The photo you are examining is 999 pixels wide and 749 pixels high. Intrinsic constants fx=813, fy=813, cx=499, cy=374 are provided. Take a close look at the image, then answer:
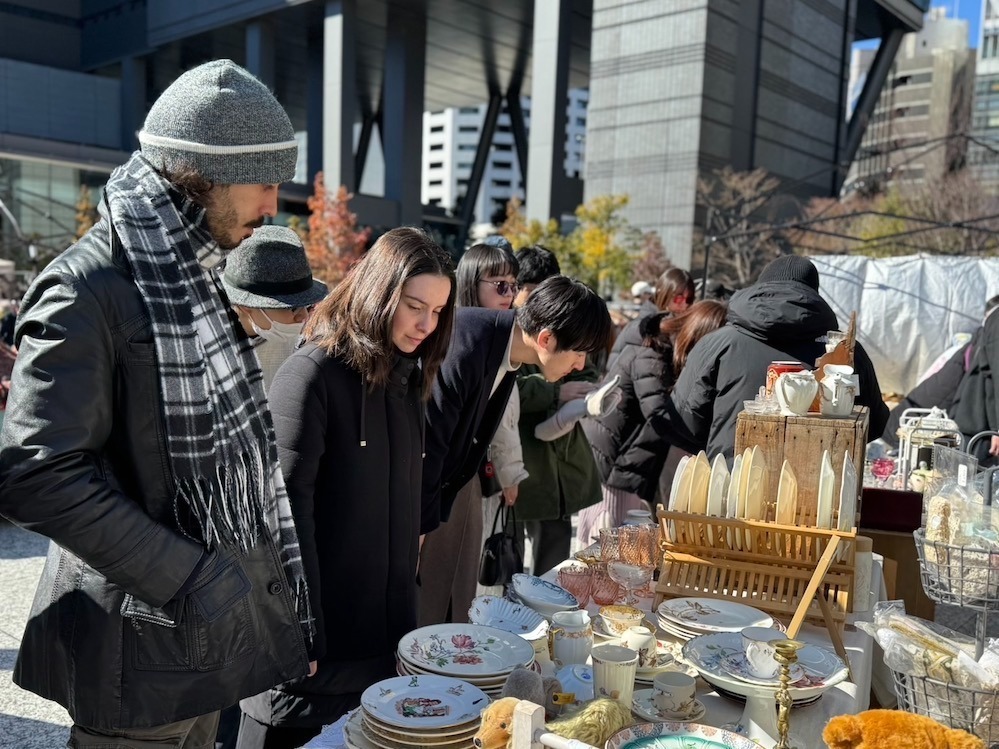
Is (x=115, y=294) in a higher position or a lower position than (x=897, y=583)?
higher

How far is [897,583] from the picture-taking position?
10.0ft

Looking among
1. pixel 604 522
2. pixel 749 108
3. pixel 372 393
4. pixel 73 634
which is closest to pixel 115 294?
pixel 73 634

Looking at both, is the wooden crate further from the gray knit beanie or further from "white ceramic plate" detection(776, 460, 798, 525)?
the gray knit beanie

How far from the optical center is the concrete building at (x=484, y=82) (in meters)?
24.2

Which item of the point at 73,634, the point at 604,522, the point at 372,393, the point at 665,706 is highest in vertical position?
the point at 372,393

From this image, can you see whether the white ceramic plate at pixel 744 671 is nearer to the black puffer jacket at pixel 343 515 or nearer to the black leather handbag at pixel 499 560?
the black puffer jacket at pixel 343 515

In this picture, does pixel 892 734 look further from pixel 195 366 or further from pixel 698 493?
pixel 195 366

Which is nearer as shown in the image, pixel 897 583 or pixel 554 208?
pixel 897 583

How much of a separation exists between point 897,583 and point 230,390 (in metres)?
2.63

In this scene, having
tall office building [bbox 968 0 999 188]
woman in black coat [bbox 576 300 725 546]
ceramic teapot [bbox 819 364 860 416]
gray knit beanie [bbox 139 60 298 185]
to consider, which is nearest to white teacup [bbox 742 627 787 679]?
ceramic teapot [bbox 819 364 860 416]

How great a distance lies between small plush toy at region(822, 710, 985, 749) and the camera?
3.91 feet

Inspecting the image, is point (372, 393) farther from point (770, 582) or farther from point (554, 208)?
point (554, 208)

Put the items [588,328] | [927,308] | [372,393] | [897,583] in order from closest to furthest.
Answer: [372,393] < [588,328] < [897,583] < [927,308]

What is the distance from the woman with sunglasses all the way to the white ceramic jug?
1.23 m
